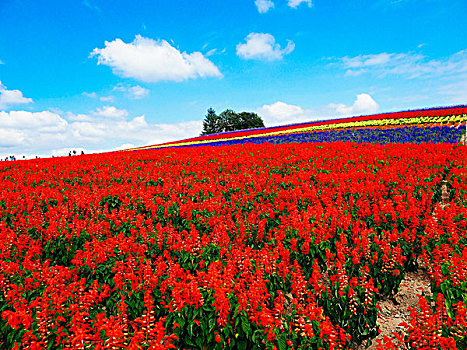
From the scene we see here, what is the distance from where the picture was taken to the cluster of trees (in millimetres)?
78125

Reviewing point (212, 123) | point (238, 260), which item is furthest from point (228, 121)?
point (238, 260)

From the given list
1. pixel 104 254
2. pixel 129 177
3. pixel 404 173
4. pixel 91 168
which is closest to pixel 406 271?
pixel 404 173

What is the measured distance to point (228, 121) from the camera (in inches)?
3103

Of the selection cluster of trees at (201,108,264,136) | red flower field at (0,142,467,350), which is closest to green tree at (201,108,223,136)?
cluster of trees at (201,108,264,136)

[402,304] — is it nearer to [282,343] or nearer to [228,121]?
[282,343]

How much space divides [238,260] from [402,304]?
348cm

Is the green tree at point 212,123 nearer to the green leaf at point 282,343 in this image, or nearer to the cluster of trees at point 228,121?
the cluster of trees at point 228,121

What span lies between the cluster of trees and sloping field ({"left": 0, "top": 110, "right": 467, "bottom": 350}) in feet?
222

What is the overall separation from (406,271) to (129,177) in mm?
11890

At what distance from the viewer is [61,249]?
6.71m

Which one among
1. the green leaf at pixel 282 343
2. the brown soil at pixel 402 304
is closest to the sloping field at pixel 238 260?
the green leaf at pixel 282 343

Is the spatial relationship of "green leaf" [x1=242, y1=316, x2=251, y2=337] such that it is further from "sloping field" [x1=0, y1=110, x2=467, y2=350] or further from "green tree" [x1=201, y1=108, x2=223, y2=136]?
"green tree" [x1=201, y1=108, x2=223, y2=136]

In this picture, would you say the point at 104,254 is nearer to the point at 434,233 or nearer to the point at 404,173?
the point at 434,233

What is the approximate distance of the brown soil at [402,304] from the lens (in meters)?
4.49
